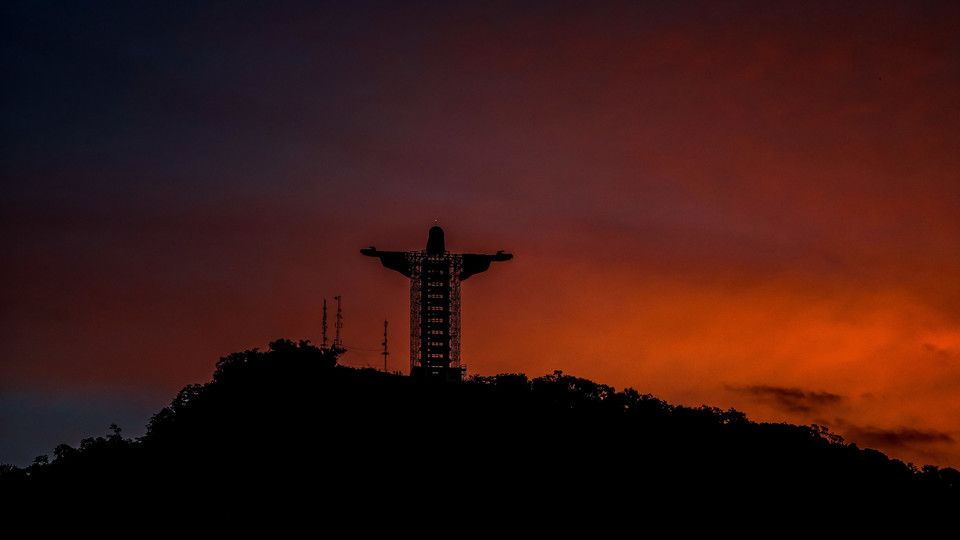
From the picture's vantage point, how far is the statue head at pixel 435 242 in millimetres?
87750

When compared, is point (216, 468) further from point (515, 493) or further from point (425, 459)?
point (515, 493)

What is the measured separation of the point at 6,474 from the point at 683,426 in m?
45.1

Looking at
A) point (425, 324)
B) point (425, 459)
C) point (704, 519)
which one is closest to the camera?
point (704, 519)

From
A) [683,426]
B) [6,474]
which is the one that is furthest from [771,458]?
[6,474]

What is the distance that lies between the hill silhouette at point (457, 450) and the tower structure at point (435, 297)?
6148 mm

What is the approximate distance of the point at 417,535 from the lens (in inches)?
2255

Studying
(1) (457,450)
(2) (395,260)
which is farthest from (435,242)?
(1) (457,450)

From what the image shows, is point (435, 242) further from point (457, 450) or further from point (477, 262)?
point (457, 450)

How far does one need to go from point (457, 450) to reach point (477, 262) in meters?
24.9

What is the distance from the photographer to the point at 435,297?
85938 millimetres

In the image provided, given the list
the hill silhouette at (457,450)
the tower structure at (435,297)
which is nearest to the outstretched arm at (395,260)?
the tower structure at (435,297)

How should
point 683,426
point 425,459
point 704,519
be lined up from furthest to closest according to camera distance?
point 683,426
point 425,459
point 704,519

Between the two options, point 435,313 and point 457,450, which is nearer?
point 457,450

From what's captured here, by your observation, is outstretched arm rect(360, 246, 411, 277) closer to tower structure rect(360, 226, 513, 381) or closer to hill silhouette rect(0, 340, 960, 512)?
tower structure rect(360, 226, 513, 381)
